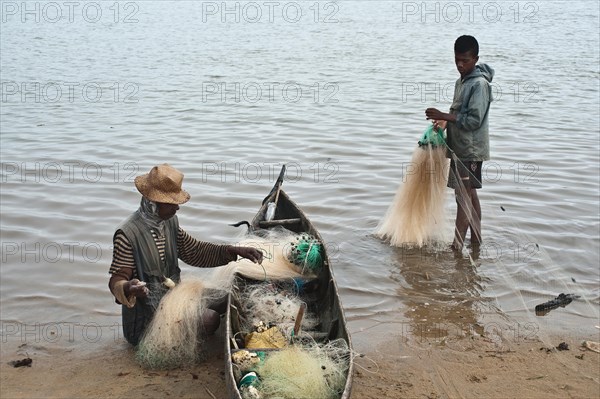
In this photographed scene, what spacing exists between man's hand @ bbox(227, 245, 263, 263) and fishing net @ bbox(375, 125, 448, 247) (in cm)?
220

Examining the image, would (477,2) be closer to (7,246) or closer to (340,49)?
(340,49)

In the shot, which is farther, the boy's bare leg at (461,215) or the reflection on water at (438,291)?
the boy's bare leg at (461,215)

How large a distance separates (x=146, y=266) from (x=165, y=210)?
14.5 inches

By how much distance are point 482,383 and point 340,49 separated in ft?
47.3

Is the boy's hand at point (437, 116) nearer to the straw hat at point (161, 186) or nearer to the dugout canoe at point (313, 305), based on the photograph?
the dugout canoe at point (313, 305)

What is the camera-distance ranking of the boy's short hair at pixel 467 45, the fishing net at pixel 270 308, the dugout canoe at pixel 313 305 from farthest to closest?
1. the boy's short hair at pixel 467 45
2. the fishing net at pixel 270 308
3. the dugout canoe at pixel 313 305

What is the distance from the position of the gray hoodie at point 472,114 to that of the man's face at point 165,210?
8.72ft

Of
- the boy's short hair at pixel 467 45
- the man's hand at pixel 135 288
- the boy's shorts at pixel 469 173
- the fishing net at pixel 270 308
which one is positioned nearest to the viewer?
the man's hand at pixel 135 288

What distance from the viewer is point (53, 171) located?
8.58m

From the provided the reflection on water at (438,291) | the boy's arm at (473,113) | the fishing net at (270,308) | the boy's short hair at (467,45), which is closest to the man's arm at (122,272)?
the fishing net at (270,308)

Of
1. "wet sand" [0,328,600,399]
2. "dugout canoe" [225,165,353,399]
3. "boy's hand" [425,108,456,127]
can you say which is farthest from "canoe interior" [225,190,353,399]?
"boy's hand" [425,108,456,127]

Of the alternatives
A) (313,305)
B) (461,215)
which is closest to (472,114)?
(461,215)

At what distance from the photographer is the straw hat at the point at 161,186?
405cm

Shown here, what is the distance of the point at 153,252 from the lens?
4246 mm
